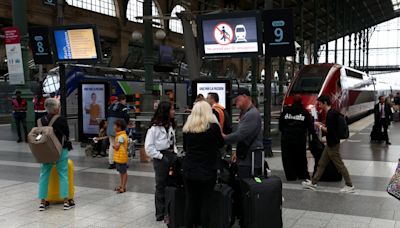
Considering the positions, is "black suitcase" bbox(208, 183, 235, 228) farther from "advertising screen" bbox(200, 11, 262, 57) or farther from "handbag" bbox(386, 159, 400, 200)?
"advertising screen" bbox(200, 11, 262, 57)

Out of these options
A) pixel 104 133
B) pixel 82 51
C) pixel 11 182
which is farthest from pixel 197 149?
pixel 82 51

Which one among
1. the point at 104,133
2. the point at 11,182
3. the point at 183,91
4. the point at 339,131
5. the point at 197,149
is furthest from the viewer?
the point at 183,91

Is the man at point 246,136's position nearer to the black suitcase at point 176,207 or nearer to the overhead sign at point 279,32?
the black suitcase at point 176,207

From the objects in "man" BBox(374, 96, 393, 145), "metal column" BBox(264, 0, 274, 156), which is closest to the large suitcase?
"metal column" BBox(264, 0, 274, 156)

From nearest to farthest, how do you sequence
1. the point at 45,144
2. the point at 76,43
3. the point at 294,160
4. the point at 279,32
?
the point at 45,144 < the point at 294,160 < the point at 279,32 < the point at 76,43

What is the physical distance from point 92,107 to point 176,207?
29.0 feet

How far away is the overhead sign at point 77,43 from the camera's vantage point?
1208 centimetres

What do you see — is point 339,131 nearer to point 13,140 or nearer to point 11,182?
point 11,182

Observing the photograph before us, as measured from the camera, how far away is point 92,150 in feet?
37.8

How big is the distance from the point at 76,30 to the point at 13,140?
5.27 m

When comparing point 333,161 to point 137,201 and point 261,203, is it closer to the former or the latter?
point 261,203

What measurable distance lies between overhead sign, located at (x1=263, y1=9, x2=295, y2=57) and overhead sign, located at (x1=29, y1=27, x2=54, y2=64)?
20.6ft

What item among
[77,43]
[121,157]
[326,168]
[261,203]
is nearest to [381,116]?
[326,168]

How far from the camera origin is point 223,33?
36.0ft
